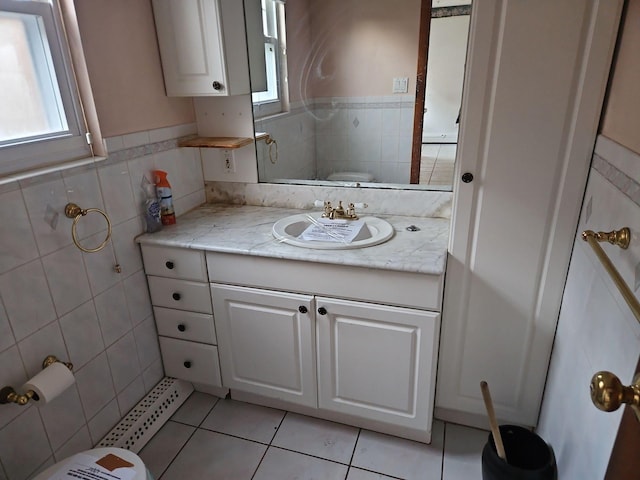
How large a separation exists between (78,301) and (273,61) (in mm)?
1302

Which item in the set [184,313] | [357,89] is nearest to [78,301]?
[184,313]

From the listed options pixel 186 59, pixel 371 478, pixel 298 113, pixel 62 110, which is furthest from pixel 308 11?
pixel 371 478

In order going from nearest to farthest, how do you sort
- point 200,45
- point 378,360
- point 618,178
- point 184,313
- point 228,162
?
1. point 618,178
2. point 378,360
3. point 200,45
4. point 184,313
5. point 228,162

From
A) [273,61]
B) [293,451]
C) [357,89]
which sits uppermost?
[273,61]

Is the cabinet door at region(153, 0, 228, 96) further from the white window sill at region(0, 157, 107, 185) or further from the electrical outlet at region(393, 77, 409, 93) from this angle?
the electrical outlet at region(393, 77, 409, 93)

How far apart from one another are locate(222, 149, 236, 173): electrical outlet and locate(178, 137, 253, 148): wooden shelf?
73 millimetres

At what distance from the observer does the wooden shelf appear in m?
1.83

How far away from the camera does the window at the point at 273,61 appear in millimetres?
1860

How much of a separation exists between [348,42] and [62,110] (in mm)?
1141

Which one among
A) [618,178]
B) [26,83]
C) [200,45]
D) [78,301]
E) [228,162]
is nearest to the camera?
[618,178]

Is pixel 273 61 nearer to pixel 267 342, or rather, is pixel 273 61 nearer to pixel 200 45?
pixel 200 45

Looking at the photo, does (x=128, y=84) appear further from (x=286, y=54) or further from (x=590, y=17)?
(x=590, y=17)

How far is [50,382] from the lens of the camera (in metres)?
1.27

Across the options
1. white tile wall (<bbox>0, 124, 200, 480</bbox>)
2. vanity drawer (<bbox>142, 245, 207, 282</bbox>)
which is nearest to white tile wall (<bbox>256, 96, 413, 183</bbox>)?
white tile wall (<bbox>0, 124, 200, 480</bbox>)
